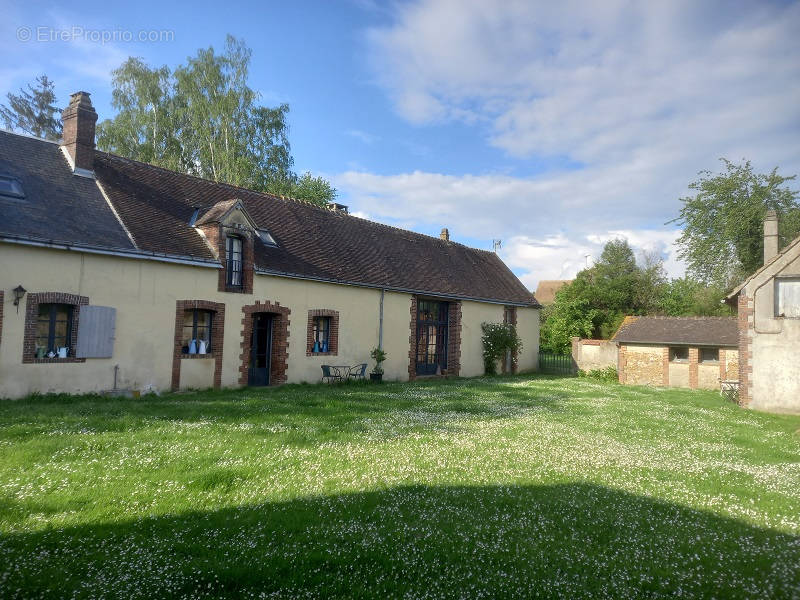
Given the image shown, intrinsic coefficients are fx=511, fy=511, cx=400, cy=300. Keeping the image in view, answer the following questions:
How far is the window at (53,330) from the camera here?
11.7 m

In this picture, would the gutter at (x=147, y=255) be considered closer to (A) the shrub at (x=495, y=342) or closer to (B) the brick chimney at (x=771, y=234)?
(A) the shrub at (x=495, y=342)

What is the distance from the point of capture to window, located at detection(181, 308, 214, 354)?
561 inches

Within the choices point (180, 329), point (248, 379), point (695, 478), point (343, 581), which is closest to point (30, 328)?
point (180, 329)

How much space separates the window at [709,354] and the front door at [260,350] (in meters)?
18.7

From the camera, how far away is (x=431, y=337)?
22.4 meters

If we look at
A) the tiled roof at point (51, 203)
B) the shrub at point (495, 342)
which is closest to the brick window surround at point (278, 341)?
the tiled roof at point (51, 203)

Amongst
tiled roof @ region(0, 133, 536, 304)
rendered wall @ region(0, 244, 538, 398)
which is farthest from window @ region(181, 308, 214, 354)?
tiled roof @ region(0, 133, 536, 304)

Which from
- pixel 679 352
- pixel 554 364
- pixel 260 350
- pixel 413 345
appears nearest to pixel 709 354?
pixel 679 352

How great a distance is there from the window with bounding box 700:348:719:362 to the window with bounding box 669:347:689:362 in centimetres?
60

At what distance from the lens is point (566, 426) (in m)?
10.5

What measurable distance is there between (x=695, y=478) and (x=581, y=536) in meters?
3.19

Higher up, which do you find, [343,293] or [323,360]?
[343,293]

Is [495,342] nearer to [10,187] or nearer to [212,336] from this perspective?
[212,336]

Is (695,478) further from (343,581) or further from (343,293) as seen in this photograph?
(343,293)
